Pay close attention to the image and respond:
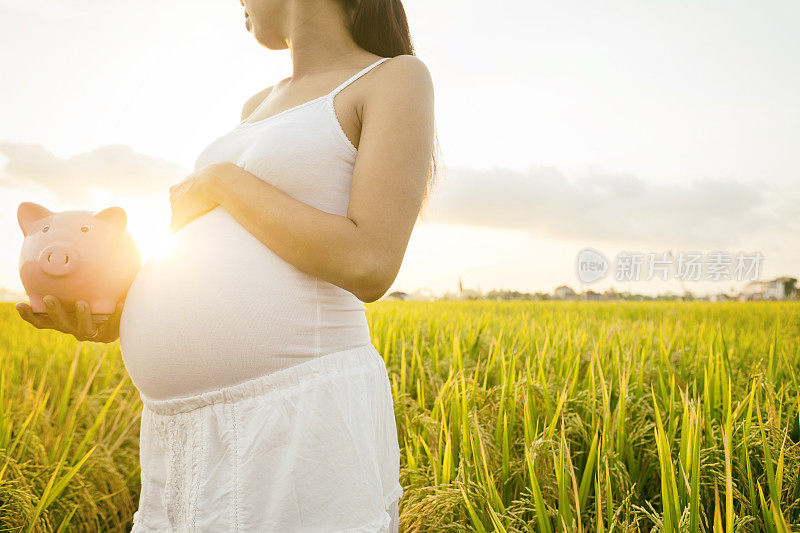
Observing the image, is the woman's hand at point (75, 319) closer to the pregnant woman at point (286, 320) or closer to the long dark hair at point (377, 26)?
the pregnant woman at point (286, 320)

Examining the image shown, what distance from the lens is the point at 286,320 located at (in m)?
1.02

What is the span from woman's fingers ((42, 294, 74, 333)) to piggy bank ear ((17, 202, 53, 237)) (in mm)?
197

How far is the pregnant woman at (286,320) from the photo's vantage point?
0.98 metres

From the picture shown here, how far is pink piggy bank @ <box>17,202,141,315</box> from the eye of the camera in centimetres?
120

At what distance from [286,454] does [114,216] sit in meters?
0.72

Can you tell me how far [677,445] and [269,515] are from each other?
1.55 metres

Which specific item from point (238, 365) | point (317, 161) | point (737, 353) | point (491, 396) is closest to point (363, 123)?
point (317, 161)

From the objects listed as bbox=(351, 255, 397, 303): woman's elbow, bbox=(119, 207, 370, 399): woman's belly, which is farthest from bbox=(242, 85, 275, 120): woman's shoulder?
bbox=(351, 255, 397, 303): woman's elbow

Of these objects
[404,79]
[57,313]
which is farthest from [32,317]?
[404,79]

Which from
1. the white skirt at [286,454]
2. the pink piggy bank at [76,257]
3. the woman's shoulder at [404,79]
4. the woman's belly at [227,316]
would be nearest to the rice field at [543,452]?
the white skirt at [286,454]

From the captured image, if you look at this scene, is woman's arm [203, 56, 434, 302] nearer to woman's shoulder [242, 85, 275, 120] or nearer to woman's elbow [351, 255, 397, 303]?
woman's elbow [351, 255, 397, 303]

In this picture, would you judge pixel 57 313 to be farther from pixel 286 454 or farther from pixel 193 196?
pixel 286 454

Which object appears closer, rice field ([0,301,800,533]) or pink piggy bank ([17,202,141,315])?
pink piggy bank ([17,202,141,315])

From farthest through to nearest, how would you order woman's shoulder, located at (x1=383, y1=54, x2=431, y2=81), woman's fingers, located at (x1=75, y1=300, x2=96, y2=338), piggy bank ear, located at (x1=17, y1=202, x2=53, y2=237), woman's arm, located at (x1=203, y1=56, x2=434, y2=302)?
piggy bank ear, located at (x1=17, y1=202, x2=53, y2=237), woman's fingers, located at (x1=75, y1=300, x2=96, y2=338), woman's shoulder, located at (x1=383, y1=54, x2=431, y2=81), woman's arm, located at (x1=203, y1=56, x2=434, y2=302)
